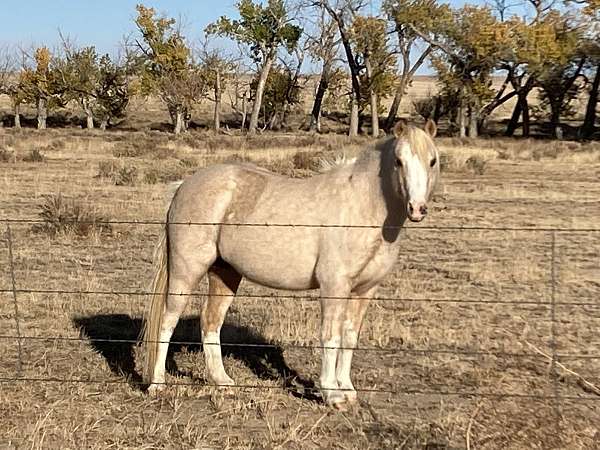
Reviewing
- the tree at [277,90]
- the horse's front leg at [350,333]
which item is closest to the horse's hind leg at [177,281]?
the horse's front leg at [350,333]

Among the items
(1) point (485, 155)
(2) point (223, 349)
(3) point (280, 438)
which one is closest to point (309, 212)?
(3) point (280, 438)

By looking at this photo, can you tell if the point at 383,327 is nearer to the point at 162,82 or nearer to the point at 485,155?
the point at 485,155

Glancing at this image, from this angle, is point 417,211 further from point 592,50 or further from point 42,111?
point 42,111

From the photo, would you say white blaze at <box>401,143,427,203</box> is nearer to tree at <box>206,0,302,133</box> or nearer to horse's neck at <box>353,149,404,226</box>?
horse's neck at <box>353,149,404,226</box>

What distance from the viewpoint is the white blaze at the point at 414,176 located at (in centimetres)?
522

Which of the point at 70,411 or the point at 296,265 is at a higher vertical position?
the point at 296,265

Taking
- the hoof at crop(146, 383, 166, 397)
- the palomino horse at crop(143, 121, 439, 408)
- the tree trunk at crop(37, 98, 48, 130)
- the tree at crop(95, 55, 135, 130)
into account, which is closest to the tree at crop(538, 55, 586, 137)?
the tree at crop(95, 55, 135, 130)

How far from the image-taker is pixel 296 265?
5922 millimetres

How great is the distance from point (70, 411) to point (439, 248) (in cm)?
776

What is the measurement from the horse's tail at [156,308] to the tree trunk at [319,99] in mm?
52833

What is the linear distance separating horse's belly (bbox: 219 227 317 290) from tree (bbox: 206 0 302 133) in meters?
53.5

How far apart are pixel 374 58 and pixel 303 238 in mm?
52505

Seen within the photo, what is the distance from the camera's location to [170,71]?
203 ft

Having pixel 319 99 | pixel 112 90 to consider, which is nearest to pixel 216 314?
pixel 319 99
